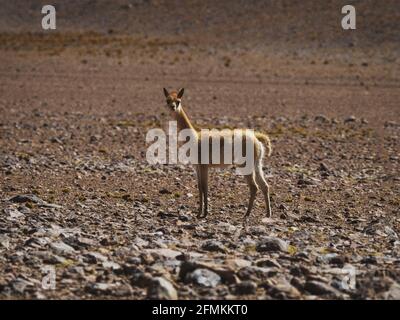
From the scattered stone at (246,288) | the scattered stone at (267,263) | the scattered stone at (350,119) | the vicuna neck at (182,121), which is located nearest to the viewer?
the scattered stone at (246,288)

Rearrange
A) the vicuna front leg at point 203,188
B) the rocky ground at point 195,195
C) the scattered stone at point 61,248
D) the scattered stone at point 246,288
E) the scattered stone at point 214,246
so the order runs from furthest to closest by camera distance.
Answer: the vicuna front leg at point 203,188 → the scattered stone at point 214,246 → the scattered stone at point 61,248 → the rocky ground at point 195,195 → the scattered stone at point 246,288

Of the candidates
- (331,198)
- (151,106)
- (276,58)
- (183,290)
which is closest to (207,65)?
(276,58)

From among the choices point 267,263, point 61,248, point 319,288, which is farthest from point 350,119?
point 319,288

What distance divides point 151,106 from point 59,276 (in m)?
16.9

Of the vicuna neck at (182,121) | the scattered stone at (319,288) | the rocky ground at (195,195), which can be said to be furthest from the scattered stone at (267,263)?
the vicuna neck at (182,121)

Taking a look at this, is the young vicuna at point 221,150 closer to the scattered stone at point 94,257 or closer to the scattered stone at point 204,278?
the scattered stone at point 94,257

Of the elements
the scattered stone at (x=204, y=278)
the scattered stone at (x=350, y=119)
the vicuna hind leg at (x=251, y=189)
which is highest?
the scattered stone at (x=350, y=119)

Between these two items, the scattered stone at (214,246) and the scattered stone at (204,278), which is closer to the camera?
the scattered stone at (204,278)

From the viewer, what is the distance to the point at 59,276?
7.48m

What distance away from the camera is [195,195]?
40.7ft

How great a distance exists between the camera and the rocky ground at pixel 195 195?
293 inches

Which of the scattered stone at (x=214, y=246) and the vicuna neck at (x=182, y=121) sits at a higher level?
the vicuna neck at (x=182, y=121)
